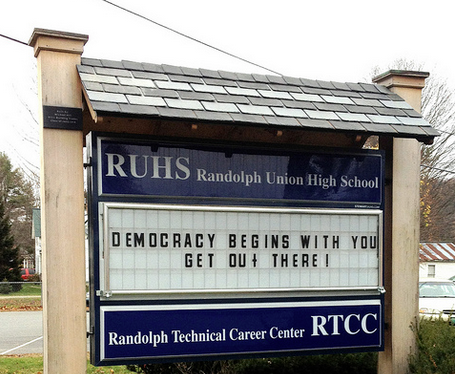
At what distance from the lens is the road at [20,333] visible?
1426 cm

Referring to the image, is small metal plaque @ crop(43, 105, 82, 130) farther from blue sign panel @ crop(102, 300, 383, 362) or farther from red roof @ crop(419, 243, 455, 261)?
red roof @ crop(419, 243, 455, 261)

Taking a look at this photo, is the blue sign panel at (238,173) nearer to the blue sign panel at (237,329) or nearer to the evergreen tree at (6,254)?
the blue sign panel at (237,329)

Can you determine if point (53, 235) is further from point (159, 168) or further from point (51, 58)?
point (51, 58)

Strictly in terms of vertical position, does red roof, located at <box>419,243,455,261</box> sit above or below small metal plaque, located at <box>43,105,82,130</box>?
below

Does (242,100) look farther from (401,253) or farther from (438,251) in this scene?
(438,251)

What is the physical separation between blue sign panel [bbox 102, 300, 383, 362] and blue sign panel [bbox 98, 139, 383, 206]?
1160 millimetres

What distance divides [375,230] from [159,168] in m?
2.57

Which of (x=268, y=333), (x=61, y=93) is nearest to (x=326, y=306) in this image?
(x=268, y=333)

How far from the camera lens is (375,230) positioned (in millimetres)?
6879

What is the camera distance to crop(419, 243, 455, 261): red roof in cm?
3762

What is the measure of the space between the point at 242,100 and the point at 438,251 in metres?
35.5

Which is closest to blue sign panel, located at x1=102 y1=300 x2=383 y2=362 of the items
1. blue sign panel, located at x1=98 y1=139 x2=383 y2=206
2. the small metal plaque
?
blue sign panel, located at x1=98 y1=139 x2=383 y2=206

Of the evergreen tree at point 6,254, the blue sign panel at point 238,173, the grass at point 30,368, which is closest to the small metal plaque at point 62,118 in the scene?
the blue sign panel at point 238,173

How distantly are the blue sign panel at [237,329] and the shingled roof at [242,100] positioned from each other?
6.28ft
